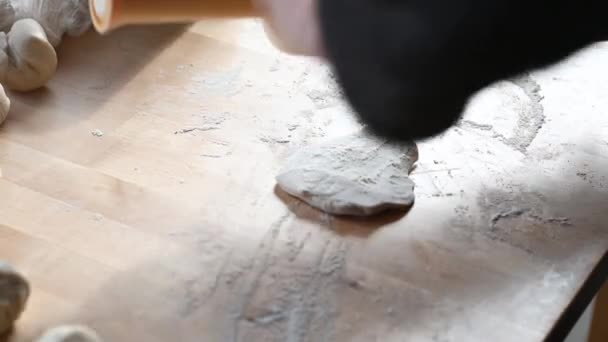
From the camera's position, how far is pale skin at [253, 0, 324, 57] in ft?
1.94

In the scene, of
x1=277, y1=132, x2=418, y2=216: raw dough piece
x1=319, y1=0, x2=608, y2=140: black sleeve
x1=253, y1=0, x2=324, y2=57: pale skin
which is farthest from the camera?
x1=277, y1=132, x2=418, y2=216: raw dough piece

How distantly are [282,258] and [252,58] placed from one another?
0.92 ft

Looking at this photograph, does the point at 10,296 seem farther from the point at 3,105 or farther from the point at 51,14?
the point at 51,14

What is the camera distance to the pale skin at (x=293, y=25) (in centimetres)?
59

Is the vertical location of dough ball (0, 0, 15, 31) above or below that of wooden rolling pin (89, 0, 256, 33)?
below

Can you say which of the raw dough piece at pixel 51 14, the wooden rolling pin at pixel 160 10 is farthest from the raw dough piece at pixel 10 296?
the raw dough piece at pixel 51 14

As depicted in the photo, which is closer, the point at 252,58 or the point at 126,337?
the point at 126,337

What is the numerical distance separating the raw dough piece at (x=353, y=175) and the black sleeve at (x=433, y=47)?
0.55ft

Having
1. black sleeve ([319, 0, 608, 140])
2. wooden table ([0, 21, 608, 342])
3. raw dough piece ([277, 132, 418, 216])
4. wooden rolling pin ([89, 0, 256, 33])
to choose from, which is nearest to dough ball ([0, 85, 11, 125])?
wooden table ([0, 21, 608, 342])

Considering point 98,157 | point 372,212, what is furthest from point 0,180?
point 372,212

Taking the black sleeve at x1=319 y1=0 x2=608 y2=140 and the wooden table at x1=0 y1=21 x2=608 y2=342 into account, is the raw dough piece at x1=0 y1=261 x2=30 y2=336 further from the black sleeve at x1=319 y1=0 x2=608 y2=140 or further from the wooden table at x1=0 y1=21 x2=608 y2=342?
the black sleeve at x1=319 y1=0 x2=608 y2=140

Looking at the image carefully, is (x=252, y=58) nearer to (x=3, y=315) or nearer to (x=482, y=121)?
(x=482, y=121)

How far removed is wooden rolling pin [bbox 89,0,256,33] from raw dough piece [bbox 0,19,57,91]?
0.49 ft

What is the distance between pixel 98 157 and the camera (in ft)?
2.52
